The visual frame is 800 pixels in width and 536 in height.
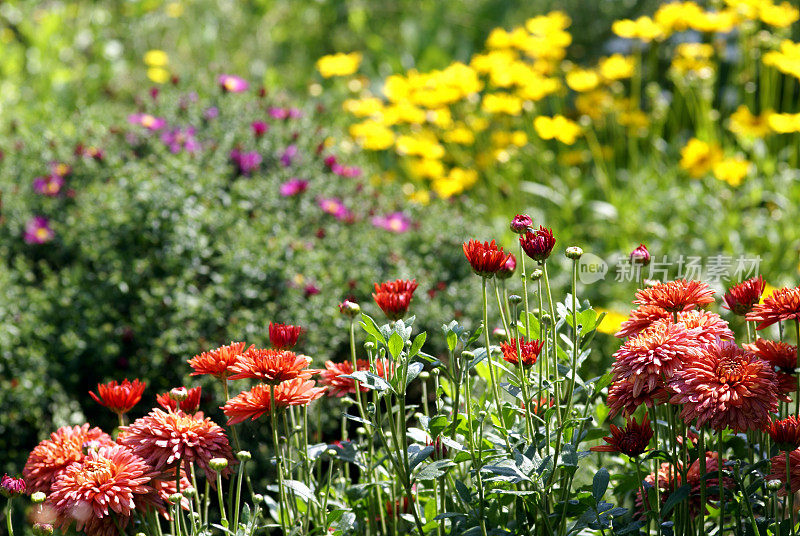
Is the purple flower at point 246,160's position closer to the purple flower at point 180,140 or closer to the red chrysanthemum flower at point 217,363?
the purple flower at point 180,140

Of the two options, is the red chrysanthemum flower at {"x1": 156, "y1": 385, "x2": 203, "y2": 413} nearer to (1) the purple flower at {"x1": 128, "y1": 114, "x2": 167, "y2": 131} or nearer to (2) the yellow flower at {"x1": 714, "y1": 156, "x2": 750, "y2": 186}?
(1) the purple flower at {"x1": 128, "y1": 114, "x2": 167, "y2": 131}

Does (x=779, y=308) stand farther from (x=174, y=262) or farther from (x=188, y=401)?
(x=174, y=262)

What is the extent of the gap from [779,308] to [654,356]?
0.21 m

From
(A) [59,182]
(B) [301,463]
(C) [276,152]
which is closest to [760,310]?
(B) [301,463]

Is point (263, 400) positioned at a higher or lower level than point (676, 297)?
lower

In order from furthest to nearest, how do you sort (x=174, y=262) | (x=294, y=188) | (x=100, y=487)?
(x=294, y=188)
(x=174, y=262)
(x=100, y=487)

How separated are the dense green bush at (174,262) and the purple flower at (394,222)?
0.01 meters

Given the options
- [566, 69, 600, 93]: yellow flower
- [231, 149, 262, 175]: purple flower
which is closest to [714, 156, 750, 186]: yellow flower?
[566, 69, 600, 93]: yellow flower

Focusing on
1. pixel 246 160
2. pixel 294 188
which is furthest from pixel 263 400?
pixel 246 160

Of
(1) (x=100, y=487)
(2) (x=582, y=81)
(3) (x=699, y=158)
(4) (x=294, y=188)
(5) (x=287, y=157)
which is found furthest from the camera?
→ (2) (x=582, y=81)

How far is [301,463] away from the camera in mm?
1421

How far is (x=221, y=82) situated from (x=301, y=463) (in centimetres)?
231

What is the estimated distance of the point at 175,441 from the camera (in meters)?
1.28

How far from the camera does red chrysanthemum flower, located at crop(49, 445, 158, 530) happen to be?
4.09 feet
